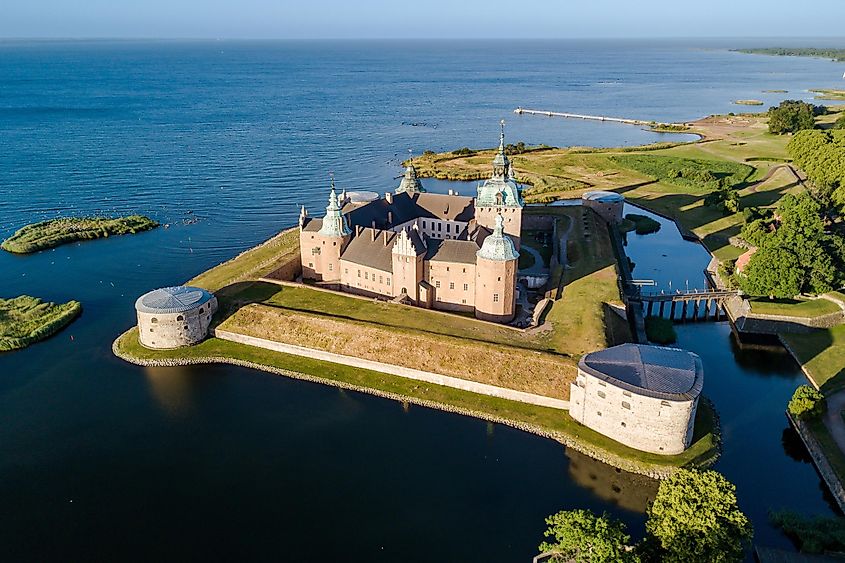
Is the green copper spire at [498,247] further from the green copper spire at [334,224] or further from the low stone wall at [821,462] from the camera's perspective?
the low stone wall at [821,462]

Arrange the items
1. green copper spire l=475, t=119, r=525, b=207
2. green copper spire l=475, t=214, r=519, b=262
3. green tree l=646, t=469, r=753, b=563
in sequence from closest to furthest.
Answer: green tree l=646, t=469, r=753, b=563, green copper spire l=475, t=214, r=519, b=262, green copper spire l=475, t=119, r=525, b=207

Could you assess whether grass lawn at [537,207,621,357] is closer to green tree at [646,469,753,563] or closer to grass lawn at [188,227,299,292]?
green tree at [646,469,753,563]

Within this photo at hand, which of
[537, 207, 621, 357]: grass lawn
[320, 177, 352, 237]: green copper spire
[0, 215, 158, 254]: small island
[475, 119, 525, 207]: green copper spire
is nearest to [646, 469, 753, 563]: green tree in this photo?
[537, 207, 621, 357]: grass lawn

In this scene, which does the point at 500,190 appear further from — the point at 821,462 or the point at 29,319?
the point at 29,319

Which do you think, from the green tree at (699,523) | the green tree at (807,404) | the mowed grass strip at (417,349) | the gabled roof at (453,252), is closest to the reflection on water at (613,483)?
the mowed grass strip at (417,349)

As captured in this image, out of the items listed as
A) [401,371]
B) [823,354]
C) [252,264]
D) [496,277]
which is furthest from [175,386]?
[823,354]

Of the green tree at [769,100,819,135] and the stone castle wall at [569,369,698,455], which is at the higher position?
the green tree at [769,100,819,135]

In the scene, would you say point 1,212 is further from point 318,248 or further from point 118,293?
point 318,248
